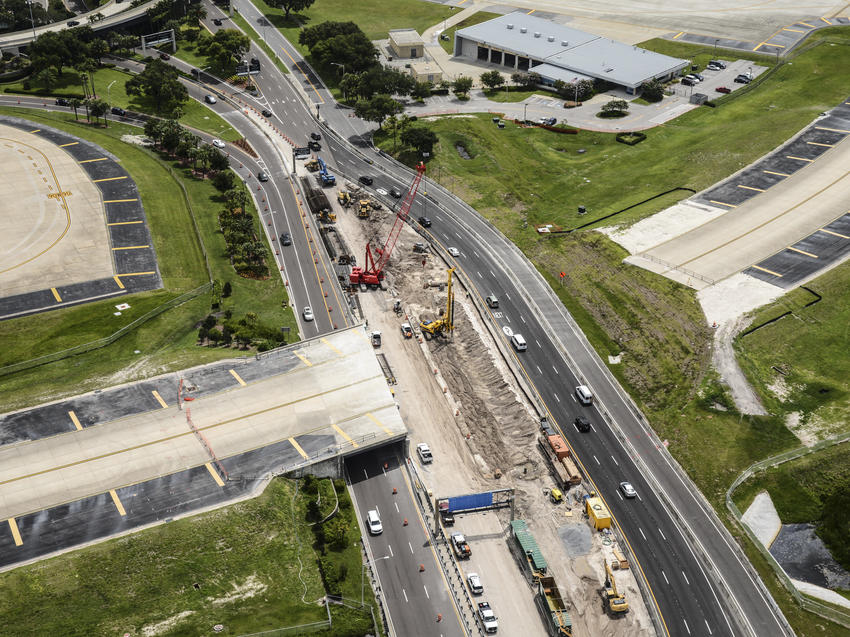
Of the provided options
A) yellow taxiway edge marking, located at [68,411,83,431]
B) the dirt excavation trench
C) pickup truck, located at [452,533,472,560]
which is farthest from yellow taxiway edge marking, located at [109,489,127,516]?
pickup truck, located at [452,533,472,560]

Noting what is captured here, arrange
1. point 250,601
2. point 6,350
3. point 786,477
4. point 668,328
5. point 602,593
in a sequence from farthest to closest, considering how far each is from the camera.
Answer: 1. point 668,328
2. point 6,350
3. point 786,477
4. point 602,593
5. point 250,601

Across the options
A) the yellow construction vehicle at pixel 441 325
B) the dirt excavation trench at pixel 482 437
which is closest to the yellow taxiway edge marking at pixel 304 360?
Result: the dirt excavation trench at pixel 482 437

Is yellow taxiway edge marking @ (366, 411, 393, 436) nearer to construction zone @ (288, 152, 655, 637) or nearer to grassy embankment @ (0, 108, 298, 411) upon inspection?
construction zone @ (288, 152, 655, 637)

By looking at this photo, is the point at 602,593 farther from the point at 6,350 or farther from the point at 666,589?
the point at 6,350

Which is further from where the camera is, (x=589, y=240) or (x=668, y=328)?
(x=589, y=240)

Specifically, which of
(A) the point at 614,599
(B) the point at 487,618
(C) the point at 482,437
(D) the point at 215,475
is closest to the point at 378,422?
(C) the point at 482,437

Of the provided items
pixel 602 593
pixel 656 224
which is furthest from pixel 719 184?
pixel 602 593

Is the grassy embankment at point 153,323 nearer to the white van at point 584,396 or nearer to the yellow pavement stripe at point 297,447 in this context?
the yellow pavement stripe at point 297,447
